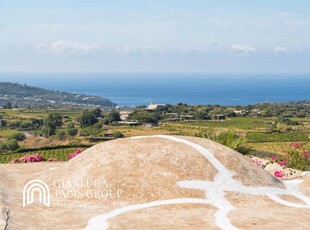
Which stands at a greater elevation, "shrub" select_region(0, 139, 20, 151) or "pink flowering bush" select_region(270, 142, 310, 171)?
"pink flowering bush" select_region(270, 142, 310, 171)

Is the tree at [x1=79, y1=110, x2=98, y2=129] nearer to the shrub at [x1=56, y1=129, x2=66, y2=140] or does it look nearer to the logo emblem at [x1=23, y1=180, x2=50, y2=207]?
the shrub at [x1=56, y1=129, x2=66, y2=140]

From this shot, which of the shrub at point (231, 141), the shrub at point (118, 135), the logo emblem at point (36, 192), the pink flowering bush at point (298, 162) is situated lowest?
the shrub at point (118, 135)

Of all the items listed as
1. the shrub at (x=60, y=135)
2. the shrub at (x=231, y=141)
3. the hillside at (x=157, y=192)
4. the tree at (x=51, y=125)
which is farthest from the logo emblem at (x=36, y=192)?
the tree at (x=51, y=125)

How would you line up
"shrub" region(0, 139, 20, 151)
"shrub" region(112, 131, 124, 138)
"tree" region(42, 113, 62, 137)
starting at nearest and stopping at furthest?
"shrub" region(0, 139, 20, 151) → "shrub" region(112, 131, 124, 138) → "tree" region(42, 113, 62, 137)

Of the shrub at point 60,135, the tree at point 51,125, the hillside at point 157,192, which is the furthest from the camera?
the tree at point 51,125

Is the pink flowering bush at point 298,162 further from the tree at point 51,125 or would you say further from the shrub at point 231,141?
the tree at point 51,125

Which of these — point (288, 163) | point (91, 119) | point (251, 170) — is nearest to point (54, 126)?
point (91, 119)

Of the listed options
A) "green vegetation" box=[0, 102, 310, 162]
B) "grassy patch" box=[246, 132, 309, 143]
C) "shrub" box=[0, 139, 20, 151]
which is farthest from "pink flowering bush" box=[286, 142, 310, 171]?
"shrub" box=[0, 139, 20, 151]

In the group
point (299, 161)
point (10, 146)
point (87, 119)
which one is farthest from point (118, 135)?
point (299, 161)

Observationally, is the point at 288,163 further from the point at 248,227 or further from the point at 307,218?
the point at 248,227
